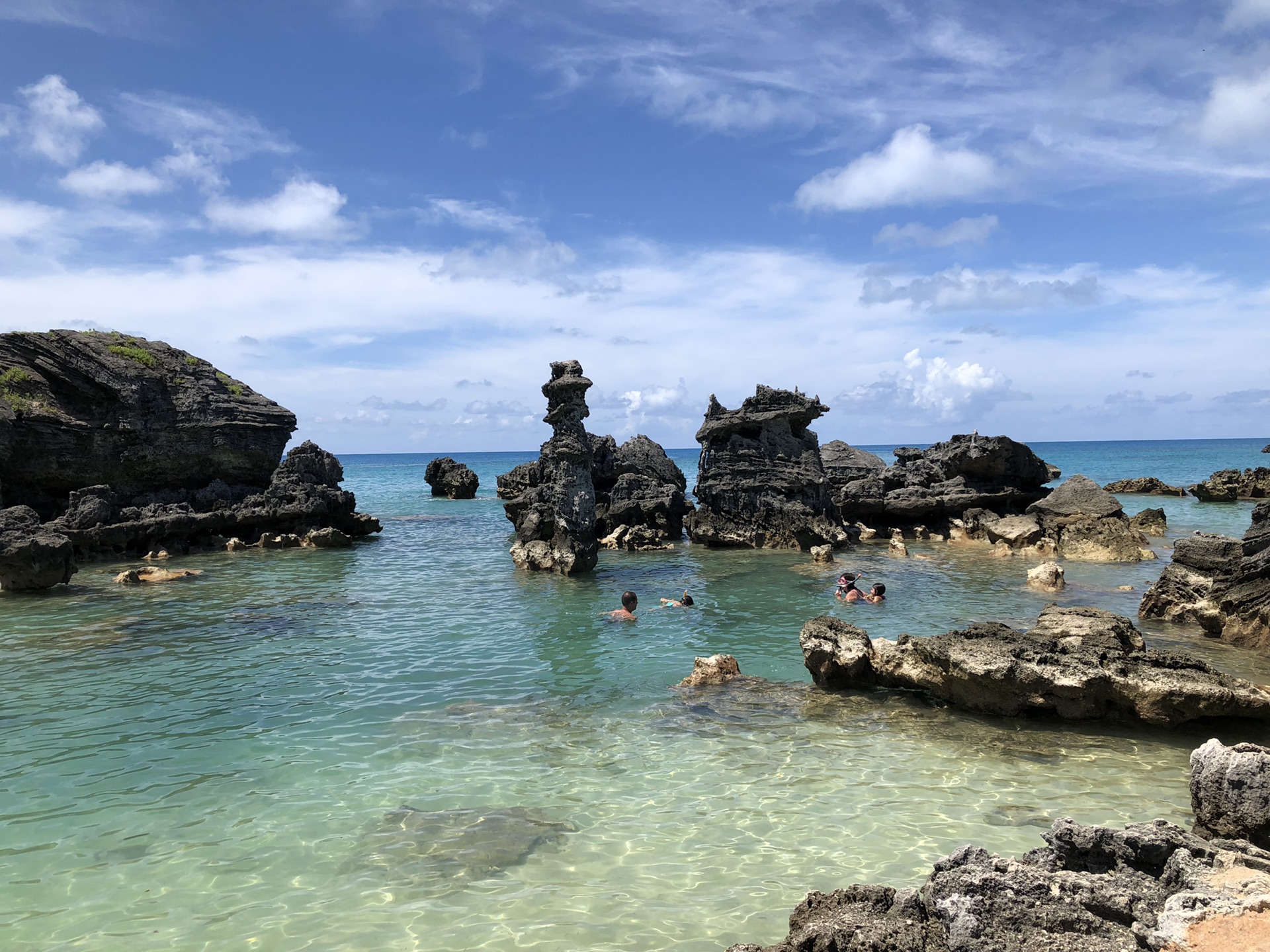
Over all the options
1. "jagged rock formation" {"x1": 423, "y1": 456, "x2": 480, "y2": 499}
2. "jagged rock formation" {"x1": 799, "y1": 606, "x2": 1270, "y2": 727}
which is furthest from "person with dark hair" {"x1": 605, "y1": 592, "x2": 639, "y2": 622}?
"jagged rock formation" {"x1": 423, "y1": 456, "x2": 480, "y2": 499}

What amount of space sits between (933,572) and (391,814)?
2137 centimetres

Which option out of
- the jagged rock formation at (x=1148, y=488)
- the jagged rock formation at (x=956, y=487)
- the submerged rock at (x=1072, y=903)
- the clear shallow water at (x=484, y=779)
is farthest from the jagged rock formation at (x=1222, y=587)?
the jagged rock formation at (x=1148, y=488)

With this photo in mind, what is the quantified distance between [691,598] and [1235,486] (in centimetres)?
5031

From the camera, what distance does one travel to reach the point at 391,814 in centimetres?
869

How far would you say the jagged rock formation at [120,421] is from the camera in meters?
30.0

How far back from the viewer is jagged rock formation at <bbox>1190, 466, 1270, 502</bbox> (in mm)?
51438

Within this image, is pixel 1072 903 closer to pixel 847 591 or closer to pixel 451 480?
pixel 847 591

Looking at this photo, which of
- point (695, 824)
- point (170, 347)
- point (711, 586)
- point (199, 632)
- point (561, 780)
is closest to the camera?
point (695, 824)

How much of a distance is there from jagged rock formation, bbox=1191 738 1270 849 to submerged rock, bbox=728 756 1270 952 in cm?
130

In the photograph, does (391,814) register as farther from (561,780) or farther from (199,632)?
(199,632)

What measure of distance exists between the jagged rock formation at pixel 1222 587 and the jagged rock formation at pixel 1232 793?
10.5 m

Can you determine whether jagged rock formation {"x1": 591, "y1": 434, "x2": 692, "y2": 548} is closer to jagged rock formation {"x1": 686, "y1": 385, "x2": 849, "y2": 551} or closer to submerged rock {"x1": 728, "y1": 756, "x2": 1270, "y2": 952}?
jagged rock formation {"x1": 686, "y1": 385, "x2": 849, "y2": 551}

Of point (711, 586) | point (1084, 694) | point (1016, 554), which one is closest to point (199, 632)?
point (711, 586)

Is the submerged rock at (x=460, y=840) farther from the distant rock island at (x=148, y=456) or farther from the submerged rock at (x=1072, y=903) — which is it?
the distant rock island at (x=148, y=456)
